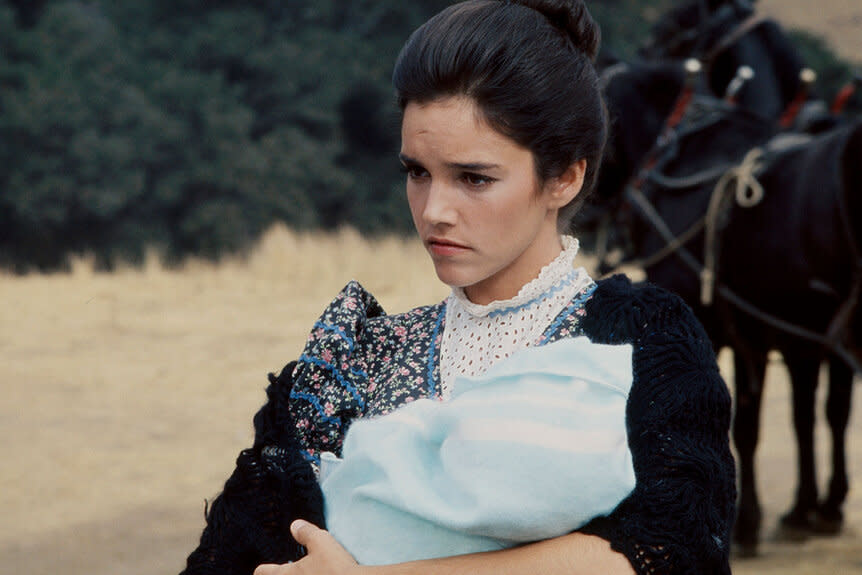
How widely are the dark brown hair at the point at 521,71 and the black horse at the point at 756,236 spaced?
265 centimetres

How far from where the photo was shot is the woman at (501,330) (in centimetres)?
136

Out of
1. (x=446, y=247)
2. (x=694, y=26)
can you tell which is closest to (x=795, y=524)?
(x=694, y=26)

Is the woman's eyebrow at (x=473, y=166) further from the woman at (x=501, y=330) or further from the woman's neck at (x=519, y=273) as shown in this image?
the woman's neck at (x=519, y=273)

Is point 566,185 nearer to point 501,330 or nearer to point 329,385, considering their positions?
point 501,330

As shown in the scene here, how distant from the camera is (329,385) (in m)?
1.60

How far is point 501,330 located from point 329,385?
0.26m

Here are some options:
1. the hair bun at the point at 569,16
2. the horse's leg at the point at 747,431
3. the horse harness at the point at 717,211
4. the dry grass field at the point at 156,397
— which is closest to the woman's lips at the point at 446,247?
the hair bun at the point at 569,16

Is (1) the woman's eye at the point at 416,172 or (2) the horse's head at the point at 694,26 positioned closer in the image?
(1) the woman's eye at the point at 416,172

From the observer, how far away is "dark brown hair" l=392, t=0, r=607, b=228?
1.46 meters

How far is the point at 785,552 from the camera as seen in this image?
4664 millimetres

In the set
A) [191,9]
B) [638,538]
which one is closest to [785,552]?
[638,538]

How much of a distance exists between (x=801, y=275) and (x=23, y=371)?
18.8ft

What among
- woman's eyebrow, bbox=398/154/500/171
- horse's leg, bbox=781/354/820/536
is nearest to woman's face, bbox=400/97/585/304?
woman's eyebrow, bbox=398/154/500/171

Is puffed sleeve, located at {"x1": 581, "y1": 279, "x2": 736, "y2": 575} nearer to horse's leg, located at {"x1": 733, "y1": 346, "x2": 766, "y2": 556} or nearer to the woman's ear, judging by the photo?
the woman's ear
